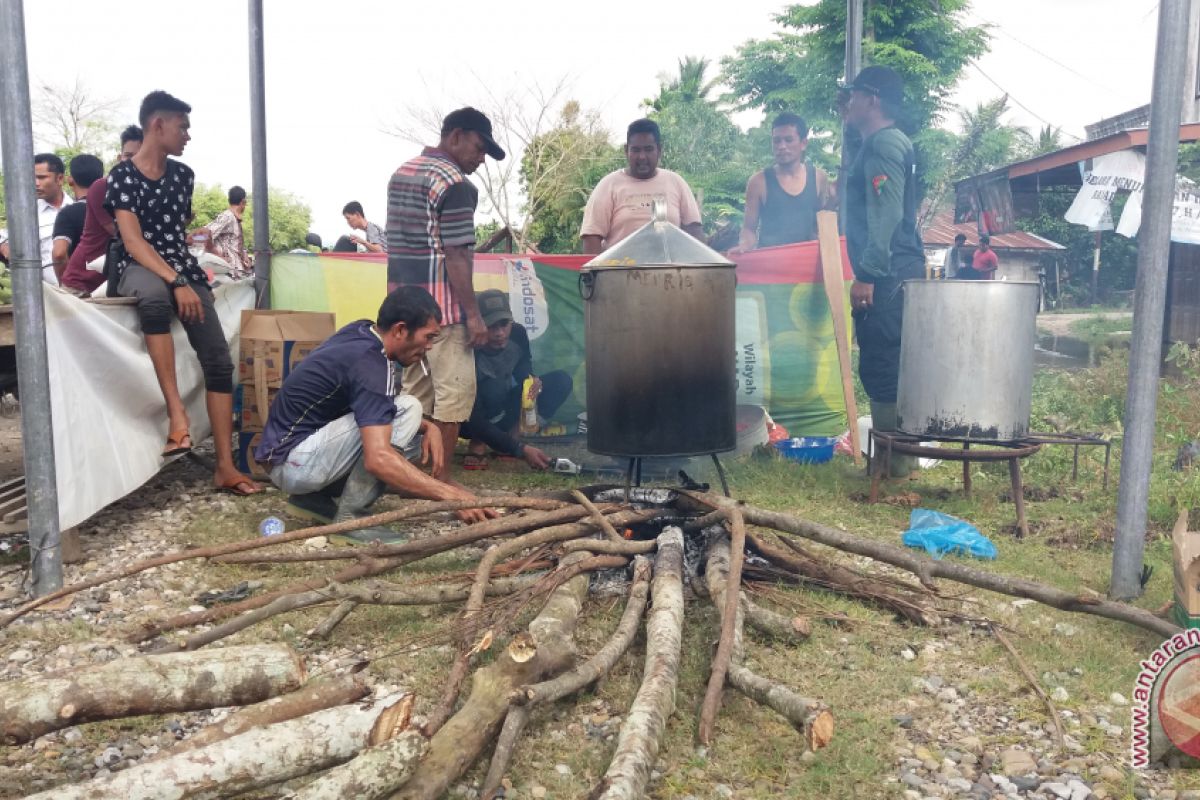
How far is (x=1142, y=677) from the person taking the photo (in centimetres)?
281

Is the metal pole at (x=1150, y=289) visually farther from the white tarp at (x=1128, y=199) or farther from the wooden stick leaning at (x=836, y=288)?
the white tarp at (x=1128, y=199)

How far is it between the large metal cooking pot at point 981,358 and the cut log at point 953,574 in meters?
1.53

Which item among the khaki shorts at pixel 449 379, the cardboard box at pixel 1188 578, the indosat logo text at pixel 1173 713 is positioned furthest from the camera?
the khaki shorts at pixel 449 379

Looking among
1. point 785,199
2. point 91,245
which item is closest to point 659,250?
point 785,199

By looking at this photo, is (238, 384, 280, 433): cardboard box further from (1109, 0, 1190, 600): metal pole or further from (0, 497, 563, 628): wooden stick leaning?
(1109, 0, 1190, 600): metal pole

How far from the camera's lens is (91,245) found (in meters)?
5.58

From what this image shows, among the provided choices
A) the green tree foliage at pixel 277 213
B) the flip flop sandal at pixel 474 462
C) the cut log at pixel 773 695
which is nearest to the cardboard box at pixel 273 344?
the flip flop sandal at pixel 474 462

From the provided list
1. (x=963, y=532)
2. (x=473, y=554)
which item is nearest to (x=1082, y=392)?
(x=963, y=532)

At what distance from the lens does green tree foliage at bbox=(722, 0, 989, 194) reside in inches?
977

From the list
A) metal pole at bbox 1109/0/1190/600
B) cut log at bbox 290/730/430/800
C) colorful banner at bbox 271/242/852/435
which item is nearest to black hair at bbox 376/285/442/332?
cut log at bbox 290/730/430/800

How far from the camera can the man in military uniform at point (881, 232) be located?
6023 millimetres

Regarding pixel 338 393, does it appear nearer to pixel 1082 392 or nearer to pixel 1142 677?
pixel 1142 677

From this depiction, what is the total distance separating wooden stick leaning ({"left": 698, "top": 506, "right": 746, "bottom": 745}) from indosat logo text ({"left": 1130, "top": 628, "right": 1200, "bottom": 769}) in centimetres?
119

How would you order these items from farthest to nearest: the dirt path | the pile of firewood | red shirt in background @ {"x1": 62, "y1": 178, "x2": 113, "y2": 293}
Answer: the dirt path → red shirt in background @ {"x1": 62, "y1": 178, "x2": 113, "y2": 293} → the pile of firewood
